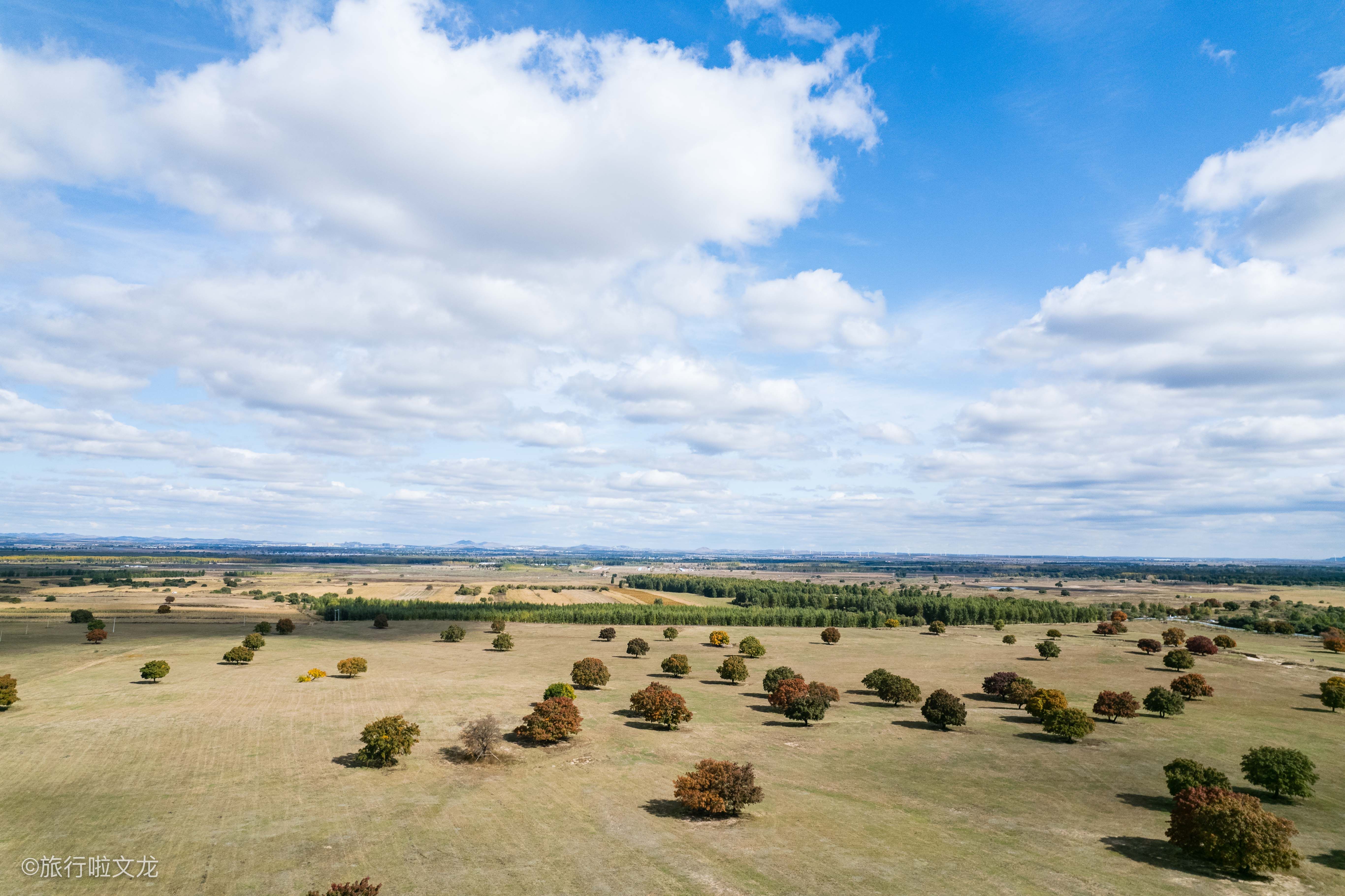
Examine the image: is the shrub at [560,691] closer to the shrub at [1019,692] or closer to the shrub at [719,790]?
the shrub at [719,790]

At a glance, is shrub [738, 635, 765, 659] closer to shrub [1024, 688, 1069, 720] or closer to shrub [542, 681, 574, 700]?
shrub [1024, 688, 1069, 720]

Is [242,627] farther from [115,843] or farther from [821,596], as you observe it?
[821,596]

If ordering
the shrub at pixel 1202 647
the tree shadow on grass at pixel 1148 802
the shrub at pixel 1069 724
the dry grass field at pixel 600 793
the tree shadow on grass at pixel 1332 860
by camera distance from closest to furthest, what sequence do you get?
the dry grass field at pixel 600 793, the tree shadow on grass at pixel 1332 860, the tree shadow on grass at pixel 1148 802, the shrub at pixel 1069 724, the shrub at pixel 1202 647

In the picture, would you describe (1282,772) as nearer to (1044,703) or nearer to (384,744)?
(1044,703)

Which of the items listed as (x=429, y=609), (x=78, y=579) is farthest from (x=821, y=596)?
(x=78, y=579)

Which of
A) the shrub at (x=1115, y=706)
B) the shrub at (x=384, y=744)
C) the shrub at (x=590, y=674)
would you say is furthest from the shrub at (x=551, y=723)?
the shrub at (x=1115, y=706)
